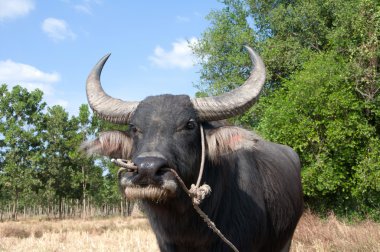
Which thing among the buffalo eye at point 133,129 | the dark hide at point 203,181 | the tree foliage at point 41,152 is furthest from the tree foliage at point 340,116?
the tree foliage at point 41,152

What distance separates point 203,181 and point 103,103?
1140mm

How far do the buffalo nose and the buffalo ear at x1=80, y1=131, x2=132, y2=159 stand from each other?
814 millimetres

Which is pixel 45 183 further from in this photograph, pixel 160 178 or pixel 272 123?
pixel 160 178

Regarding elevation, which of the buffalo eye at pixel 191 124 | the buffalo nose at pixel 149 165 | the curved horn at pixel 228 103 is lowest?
the buffalo nose at pixel 149 165

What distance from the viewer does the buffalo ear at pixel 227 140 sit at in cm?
326

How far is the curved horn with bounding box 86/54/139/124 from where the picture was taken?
356 centimetres

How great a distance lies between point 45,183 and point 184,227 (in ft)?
125

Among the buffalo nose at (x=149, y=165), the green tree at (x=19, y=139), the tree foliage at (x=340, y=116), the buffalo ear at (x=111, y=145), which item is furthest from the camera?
the green tree at (x=19, y=139)

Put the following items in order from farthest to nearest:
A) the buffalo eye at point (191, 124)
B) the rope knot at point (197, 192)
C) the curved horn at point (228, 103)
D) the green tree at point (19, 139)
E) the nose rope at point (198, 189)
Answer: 1. the green tree at point (19, 139)
2. the curved horn at point (228, 103)
3. the buffalo eye at point (191, 124)
4. the rope knot at point (197, 192)
5. the nose rope at point (198, 189)

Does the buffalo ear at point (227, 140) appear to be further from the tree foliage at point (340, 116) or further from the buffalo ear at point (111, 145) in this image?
the tree foliage at point (340, 116)

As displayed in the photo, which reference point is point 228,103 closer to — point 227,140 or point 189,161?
point 227,140

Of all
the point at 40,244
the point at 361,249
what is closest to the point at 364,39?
the point at 361,249

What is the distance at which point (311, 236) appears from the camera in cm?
897

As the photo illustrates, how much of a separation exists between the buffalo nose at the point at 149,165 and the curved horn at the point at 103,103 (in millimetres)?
860
